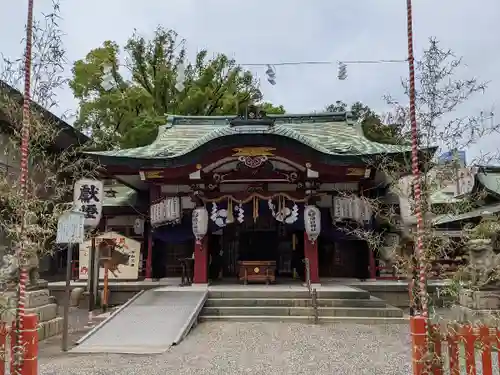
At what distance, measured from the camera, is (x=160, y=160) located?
482 inches

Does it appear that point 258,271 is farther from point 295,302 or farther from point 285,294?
point 295,302

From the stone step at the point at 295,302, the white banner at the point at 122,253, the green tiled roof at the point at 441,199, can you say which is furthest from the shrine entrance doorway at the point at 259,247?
the green tiled roof at the point at 441,199

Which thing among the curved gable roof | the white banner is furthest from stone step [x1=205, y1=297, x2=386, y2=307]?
the white banner

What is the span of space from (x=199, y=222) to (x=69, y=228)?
5.16 metres

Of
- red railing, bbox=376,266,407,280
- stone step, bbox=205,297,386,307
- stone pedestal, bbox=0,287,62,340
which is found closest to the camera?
stone pedestal, bbox=0,287,62,340

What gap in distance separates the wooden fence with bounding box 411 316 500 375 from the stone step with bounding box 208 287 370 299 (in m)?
5.98

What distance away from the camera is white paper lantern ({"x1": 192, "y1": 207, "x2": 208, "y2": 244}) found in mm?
12250

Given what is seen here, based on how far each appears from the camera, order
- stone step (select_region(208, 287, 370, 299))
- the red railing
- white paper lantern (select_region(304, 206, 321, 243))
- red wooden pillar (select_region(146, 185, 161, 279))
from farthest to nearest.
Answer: the red railing, red wooden pillar (select_region(146, 185, 161, 279)), white paper lantern (select_region(304, 206, 321, 243)), stone step (select_region(208, 287, 370, 299))

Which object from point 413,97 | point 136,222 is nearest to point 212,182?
point 136,222

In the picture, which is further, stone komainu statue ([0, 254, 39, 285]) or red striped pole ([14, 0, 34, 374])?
stone komainu statue ([0, 254, 39, 285])

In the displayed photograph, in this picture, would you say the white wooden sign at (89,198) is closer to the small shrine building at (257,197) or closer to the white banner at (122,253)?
the white banner at (122,253)

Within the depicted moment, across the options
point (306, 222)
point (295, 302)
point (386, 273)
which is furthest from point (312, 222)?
point (386, 273)

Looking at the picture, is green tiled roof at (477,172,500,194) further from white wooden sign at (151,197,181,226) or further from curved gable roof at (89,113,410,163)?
white wooden sign at (151,197,181,226)

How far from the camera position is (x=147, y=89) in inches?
975
